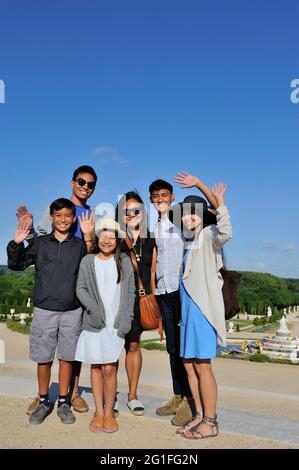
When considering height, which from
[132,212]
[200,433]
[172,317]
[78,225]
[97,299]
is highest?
[132,212]

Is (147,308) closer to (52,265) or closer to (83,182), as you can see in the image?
(52,265)

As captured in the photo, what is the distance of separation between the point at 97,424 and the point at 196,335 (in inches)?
48.3

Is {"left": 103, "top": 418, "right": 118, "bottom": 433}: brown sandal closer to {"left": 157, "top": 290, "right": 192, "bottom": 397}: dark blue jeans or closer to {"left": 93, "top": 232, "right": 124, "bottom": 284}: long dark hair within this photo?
{"left": 157, "top": 290, "right": 192, "bottom": 397}: dark blue jeans

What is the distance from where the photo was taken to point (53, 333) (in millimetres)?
4602

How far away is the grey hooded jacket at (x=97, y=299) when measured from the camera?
4.32 metres

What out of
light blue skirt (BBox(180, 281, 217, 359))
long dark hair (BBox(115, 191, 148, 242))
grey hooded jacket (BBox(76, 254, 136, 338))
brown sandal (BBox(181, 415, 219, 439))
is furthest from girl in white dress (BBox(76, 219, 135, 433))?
brown sandal (BBox(181, 415, 219, 439))

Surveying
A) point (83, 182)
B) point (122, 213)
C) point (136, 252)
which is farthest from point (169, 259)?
point (83, 182)

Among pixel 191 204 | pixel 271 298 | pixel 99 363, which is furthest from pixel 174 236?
pixel 271 298

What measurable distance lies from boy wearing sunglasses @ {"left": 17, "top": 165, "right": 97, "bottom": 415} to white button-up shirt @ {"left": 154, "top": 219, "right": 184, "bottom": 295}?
2.27ft

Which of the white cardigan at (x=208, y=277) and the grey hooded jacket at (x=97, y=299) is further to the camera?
the grey hooded jacket at (x=97, y=299)

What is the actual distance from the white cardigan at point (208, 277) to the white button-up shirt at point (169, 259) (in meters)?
0.30

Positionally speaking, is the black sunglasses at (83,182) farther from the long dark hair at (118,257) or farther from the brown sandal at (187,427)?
the brown sandal at (187,427)

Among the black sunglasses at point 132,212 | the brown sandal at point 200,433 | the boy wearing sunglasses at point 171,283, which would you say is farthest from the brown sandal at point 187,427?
the black sunglasses at point 132,212

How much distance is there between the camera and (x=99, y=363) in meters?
4.29
